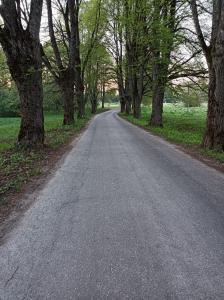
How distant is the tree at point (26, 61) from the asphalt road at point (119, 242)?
409cm

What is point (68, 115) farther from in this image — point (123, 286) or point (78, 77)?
point (123, 286)

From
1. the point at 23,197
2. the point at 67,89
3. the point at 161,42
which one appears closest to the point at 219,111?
the point at 23,197

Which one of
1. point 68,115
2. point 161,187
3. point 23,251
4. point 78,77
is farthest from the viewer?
point 78,77

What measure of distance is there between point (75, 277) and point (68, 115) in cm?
1863

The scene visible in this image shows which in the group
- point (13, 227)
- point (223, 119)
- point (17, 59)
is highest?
point (17, 59)

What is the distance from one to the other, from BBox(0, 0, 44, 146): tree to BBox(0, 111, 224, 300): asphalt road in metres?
4.09

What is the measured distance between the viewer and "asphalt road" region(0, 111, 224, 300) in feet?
8.91

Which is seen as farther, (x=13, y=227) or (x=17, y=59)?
(x=17, y=59)

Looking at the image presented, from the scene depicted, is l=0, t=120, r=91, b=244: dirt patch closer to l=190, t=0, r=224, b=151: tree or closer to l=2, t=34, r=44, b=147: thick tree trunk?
l=2, t=34, r=44, b=147: thick tree trunk

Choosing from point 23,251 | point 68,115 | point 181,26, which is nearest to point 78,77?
point 68,115

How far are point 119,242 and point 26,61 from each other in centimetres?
797

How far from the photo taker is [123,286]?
2.71m

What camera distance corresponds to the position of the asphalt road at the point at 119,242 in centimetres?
271

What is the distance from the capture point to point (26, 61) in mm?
9609
